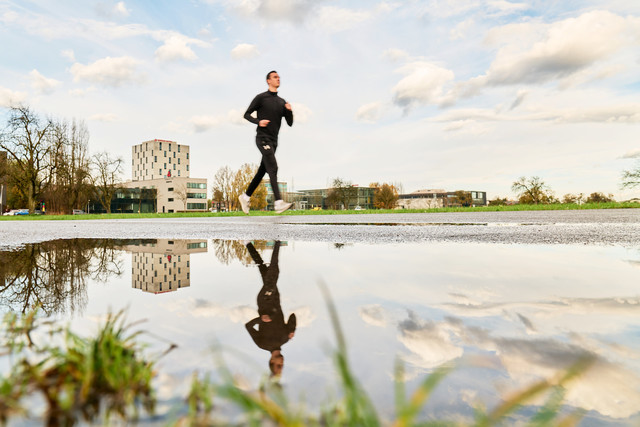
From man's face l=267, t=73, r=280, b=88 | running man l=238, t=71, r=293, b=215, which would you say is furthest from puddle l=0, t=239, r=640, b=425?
→ man's face l=267, t=73, r=280, b=88

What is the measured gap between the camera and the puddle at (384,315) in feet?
3.07

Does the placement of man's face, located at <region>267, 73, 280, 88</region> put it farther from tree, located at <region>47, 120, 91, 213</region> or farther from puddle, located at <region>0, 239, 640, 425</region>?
tree, located at <region>47, 120, 91, 213</region>

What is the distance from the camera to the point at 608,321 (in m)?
1.46

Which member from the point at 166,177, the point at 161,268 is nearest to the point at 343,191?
the point at 166,177

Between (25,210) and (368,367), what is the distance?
3507 inches

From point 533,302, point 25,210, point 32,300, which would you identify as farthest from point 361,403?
point 25,210

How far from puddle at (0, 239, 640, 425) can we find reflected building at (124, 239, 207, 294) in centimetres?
2

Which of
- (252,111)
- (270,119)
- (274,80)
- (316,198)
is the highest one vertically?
(274,80)

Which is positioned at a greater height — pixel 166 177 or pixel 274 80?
pixel 166 177

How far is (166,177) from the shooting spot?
10725cm

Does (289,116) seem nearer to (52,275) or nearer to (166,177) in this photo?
(52,275)

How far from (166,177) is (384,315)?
115m

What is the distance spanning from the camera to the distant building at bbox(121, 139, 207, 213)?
345 feet

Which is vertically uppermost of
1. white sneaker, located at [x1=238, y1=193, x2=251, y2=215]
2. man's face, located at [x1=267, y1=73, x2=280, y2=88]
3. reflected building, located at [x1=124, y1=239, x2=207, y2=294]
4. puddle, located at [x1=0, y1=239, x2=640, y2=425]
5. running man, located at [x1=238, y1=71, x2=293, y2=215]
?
man's face, located at [x1=267, y1=73, x2=280, y2=88]
